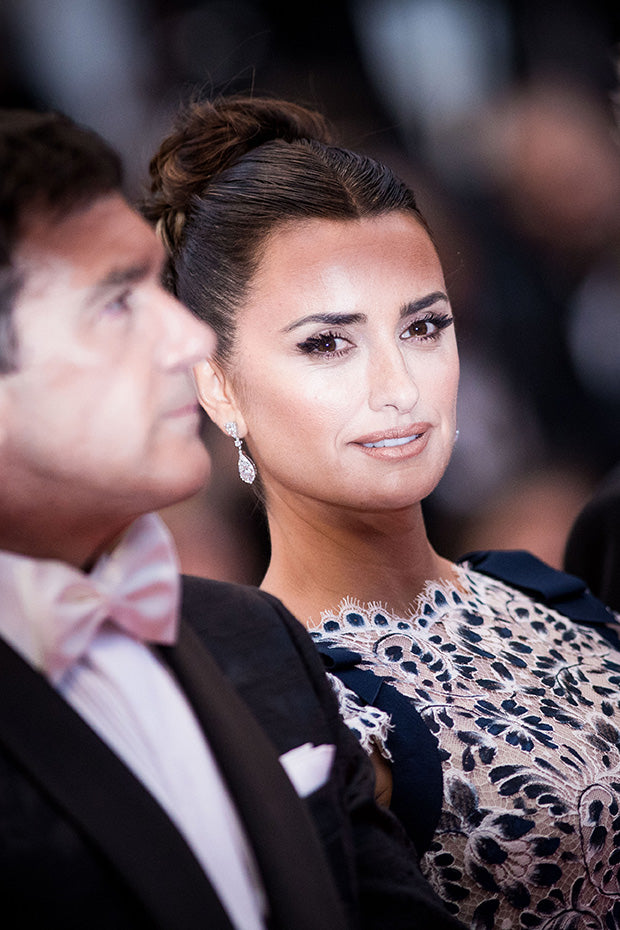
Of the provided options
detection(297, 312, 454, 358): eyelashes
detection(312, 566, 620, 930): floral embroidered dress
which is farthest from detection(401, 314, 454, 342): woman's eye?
detection(312, 566, 620, 930): floral embroidered dress

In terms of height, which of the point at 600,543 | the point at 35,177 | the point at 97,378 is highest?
the point at 35,177

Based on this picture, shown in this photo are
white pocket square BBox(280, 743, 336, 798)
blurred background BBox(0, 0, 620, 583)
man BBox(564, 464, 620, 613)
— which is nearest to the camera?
white pocket square BBox(280, 743, 336, 798)

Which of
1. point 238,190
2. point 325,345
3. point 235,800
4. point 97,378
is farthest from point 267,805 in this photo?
point 238,190

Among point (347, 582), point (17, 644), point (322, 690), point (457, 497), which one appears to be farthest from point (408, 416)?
point (457, 497)

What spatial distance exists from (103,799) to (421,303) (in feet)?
2.22

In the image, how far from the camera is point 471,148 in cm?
179

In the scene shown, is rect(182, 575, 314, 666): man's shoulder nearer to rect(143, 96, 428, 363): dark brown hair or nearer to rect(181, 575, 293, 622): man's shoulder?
rect(181, 575, 293, 622): man's shoulder

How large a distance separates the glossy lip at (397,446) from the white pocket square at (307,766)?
15.4 inches

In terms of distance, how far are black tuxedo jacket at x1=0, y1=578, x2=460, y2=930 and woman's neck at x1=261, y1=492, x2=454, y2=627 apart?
1.09 feet

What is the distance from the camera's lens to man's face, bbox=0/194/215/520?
602 millimetres

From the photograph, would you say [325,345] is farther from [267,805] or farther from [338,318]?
[267,805]

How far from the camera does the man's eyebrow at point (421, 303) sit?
107cm

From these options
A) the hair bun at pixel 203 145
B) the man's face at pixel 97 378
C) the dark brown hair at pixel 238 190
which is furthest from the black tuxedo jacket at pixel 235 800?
the hair bun at pixel 203 145

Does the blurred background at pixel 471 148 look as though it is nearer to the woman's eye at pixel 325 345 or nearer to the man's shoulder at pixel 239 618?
the woman's eye at pixel 325 345
